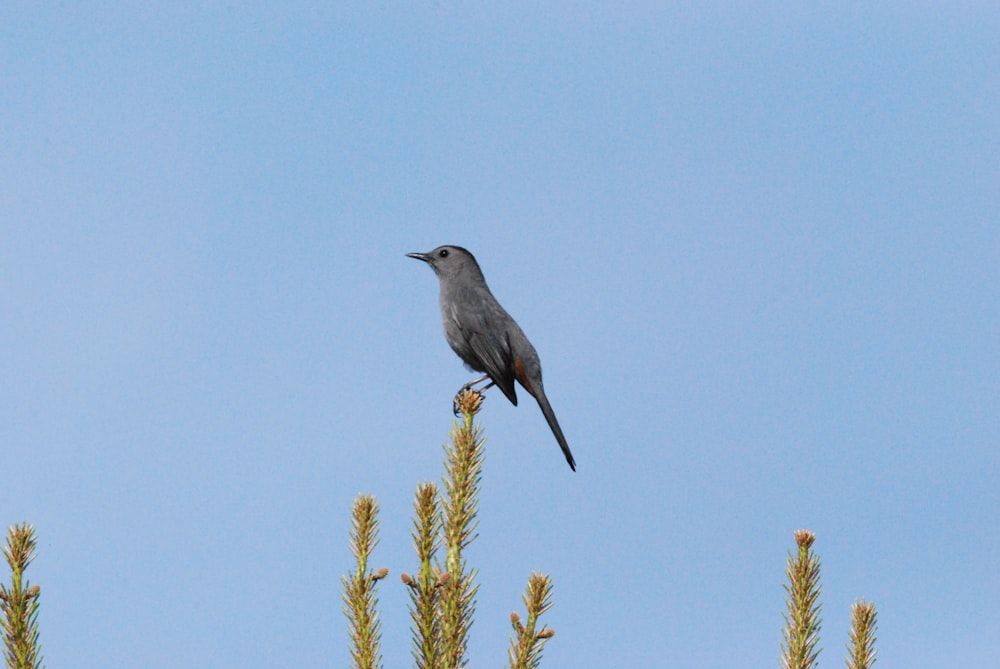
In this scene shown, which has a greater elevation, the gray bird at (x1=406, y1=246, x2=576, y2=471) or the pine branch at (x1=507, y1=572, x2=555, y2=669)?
the gray bird at (x1=406, y1=246, x2=576, y2=471)

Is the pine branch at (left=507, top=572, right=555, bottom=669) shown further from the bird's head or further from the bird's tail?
the bird's head

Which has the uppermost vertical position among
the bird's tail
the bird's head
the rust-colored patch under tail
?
the bird's head

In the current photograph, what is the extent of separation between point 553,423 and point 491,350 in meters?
1.39

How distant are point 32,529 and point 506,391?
805 cm

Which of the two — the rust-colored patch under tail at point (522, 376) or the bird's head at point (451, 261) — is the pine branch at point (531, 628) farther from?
the bird's head at point (451, 261)

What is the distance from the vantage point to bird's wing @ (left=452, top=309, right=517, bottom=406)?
11.5 m

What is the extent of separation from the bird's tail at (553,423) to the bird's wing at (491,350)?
0.36 meters

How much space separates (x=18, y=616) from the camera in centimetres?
346

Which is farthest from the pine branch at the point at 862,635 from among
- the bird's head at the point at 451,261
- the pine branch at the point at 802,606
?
the bird's head at the point at 451,261

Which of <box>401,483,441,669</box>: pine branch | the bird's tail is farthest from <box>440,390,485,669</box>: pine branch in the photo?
the bird's tail

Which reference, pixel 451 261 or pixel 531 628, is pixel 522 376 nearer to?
pixel 451 261

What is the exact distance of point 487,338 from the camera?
11.8m

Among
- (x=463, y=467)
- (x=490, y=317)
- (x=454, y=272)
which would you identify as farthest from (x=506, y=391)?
(x=463, y=467)

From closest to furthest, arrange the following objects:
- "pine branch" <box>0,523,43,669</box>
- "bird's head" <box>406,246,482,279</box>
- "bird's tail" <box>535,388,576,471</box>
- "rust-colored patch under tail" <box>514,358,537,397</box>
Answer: "pine branch" <box>0,523,43,669</box> → "bird's tail" <box>535,388,576,471</box> → "rust-colored patch under tail" <box>514,358,537,397</box> → "bird's head" <box>406,246,482,279</box>
